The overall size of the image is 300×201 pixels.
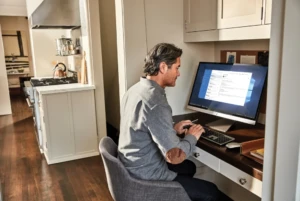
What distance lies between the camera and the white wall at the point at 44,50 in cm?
516

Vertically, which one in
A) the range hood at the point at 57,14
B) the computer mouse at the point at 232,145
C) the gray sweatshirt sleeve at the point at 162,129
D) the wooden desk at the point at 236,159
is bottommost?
the wooden desk at the point at 236,159

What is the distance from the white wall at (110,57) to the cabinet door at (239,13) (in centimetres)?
235

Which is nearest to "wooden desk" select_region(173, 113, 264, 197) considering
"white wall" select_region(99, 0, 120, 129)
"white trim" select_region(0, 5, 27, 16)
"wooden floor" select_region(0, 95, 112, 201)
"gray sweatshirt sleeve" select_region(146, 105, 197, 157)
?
"gray sweatshirt sleeve" select_region(146, 105, 197, 157)

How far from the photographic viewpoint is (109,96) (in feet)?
14.4

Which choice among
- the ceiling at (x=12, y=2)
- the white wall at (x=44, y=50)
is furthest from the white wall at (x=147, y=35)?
the ceiling at (x=12, y=2)

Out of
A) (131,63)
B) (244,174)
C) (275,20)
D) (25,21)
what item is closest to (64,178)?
(131,63)

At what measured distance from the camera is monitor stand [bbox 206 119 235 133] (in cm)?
176

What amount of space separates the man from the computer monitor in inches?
12.7

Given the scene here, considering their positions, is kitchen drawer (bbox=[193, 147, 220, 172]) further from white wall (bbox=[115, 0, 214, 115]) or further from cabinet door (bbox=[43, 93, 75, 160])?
cabinet door (bbox=[43, 93, 75, 160])

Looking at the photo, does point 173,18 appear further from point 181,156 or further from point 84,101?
point 84,101

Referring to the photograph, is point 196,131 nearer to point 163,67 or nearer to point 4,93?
point 163,67

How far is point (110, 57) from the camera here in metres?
3.97

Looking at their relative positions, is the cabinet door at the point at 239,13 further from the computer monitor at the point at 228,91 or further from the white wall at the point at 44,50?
the white wall at the point at 44,50

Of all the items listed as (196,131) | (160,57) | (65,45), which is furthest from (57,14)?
(196,131)
